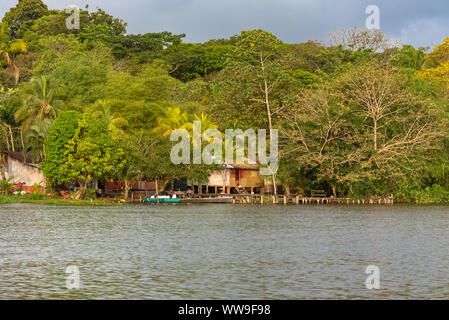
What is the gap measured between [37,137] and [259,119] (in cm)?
2056

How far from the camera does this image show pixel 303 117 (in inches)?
2147

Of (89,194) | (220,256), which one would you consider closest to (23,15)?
(89,194)

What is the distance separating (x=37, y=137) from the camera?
53469mm

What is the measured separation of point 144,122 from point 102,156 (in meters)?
11.6

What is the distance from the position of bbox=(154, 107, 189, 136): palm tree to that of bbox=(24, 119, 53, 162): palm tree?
990 cm

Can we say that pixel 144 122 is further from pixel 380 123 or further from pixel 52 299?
pixel 52 299

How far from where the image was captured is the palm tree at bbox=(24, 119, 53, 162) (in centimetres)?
5250

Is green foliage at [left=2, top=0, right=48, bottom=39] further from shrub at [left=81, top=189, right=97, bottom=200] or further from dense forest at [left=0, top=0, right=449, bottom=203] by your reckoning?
shrub at [left=81, top=189, right=97, bottom=200]

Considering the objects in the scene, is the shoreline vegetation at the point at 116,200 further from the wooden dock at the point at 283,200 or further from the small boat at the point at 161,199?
the small boat at the point at 161,199

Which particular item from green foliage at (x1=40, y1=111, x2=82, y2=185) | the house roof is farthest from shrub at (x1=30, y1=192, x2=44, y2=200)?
the house roof

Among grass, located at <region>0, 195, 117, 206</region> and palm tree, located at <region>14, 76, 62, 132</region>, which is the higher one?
palm tree, located at <region>14, 76, 62, 132</region>

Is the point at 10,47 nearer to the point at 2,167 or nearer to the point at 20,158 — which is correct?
the point at 20,158

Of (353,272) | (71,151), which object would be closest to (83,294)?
(353,272)
